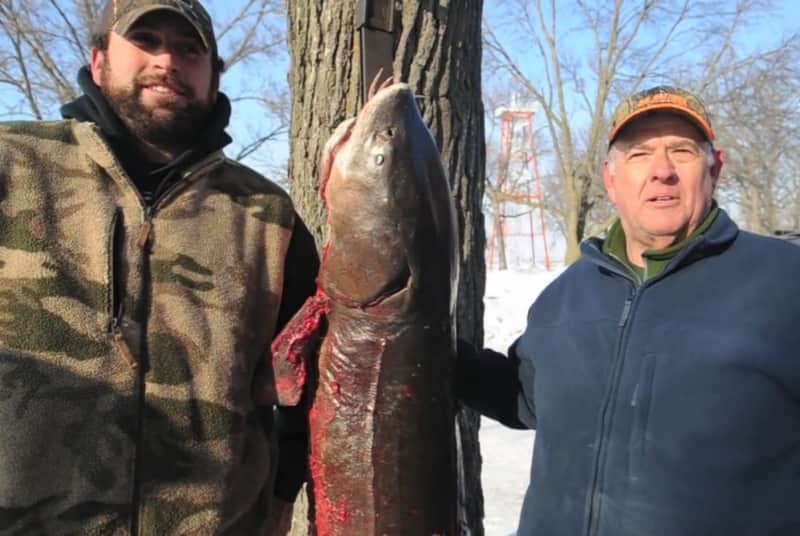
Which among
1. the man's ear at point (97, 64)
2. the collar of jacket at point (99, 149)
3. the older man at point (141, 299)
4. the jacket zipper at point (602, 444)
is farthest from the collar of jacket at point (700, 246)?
the man's ear at point (97, 64)

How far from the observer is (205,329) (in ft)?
8.32

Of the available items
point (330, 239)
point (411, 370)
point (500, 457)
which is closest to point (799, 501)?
point (411, 370)

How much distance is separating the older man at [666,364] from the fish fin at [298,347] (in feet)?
2.18

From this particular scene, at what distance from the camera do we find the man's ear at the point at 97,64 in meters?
2.68

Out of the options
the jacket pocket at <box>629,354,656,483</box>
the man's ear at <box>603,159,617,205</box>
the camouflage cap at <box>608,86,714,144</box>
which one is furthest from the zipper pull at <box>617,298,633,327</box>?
the camouflage cap at <box>608,86,714,144</box>

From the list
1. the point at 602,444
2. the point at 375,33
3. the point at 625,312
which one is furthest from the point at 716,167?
the point at 375,33

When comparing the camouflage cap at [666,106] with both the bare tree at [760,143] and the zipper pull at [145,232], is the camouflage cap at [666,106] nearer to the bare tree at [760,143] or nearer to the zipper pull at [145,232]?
the zipper pull at [145,232]

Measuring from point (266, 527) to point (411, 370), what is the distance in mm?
863

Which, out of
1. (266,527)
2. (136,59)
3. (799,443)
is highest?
(136,59)

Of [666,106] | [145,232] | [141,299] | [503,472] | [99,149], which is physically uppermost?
[666,106]

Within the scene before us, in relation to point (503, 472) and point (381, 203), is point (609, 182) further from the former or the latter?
point (503, 472)

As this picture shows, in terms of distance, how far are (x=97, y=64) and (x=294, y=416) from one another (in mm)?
1469

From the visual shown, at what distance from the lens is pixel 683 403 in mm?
2410

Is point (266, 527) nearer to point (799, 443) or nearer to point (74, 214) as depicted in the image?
point (74, 214)
